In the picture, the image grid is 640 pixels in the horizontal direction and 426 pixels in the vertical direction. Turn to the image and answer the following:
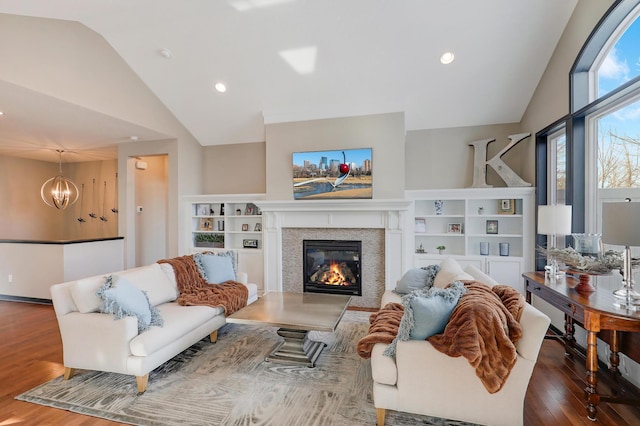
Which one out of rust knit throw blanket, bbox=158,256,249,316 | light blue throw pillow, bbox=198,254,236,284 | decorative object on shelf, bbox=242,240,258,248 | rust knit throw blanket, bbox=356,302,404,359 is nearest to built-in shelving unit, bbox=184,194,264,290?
decorative object on shelf, bbox=242,240,258,248

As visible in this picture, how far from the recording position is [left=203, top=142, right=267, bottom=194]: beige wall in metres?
5.81

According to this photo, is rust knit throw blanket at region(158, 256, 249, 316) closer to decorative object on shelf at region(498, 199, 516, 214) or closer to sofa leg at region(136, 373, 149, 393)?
sofa leg at region(136, 373, 149, 393)

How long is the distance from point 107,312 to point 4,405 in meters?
0.88

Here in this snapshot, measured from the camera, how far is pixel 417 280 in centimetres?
347

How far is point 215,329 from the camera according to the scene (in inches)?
130

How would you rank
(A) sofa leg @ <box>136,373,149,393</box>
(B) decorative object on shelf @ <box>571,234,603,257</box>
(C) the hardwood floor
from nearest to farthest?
(C) the hardwood floor
(A) sofa leg @ <box>136,373,149,393</box>
(B) decorative object on shelf @ <box>571,234,603,257</box>

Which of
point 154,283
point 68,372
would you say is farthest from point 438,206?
point 68,372

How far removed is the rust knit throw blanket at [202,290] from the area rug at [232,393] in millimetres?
477

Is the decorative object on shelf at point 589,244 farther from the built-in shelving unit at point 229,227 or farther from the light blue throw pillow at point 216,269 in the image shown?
the built-in shelving unit at point 229,227

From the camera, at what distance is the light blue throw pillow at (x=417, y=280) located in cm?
341

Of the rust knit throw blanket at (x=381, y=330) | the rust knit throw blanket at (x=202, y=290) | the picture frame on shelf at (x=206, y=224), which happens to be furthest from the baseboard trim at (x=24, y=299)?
the rust knit throw blanket at (x=381, y=330)

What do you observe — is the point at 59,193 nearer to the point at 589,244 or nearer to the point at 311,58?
the point at 311,58

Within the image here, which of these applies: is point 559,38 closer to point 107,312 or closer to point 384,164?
point 384,164

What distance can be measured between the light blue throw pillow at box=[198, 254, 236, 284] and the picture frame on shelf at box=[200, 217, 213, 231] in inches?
78.2
